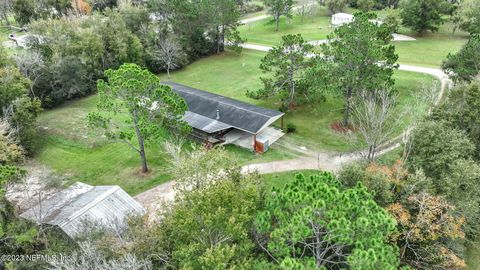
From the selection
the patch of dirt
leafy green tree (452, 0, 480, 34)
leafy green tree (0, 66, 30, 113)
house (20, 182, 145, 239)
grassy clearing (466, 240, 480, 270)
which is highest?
leafy green tree (452, 0, 480, 34)

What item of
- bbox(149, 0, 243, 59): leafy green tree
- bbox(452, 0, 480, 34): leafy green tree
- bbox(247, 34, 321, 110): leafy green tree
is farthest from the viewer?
bbox(452, 0, 480, 34): leafy green tree

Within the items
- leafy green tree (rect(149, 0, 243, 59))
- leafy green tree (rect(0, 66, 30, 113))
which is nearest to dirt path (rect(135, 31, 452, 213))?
leafy green tree (rect(0, 66, 30, 113))

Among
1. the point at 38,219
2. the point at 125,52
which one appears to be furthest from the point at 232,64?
the point at 38,219

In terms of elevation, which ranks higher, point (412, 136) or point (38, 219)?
point (412, 136)

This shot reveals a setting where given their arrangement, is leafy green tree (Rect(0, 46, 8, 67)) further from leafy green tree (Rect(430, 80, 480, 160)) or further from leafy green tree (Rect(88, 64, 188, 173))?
leafy green tree (Rect(430, 80, 480, 160))

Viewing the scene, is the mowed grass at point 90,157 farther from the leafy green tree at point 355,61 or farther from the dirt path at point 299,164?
the leafy green tree at point 355,61

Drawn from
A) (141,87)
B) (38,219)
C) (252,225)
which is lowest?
(38,219)

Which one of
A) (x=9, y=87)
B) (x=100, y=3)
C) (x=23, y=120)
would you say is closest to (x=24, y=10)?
(x=100, y=3)

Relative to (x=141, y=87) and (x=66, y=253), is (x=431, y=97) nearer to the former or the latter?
(x=141, y=87)
